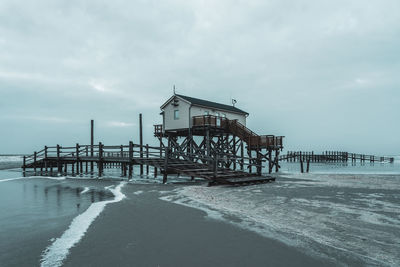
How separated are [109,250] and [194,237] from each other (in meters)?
1.85

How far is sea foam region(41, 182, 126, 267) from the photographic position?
5.03 meters

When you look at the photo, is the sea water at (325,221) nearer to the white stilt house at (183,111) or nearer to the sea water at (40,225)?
the sea water at (40,225)

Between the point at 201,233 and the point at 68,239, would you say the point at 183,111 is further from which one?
the point at 68,239

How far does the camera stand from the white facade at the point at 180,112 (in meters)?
31.3

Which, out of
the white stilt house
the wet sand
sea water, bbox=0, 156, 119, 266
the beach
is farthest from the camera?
the white stilt house

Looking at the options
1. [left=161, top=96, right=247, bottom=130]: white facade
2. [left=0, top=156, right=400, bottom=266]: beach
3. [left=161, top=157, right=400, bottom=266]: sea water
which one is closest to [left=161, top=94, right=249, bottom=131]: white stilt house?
[left=161, top=96, right=247, bottom=130]: white facade

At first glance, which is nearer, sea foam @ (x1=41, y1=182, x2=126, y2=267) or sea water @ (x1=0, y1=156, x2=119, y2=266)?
sea foam @ (x1=41, y1=182, x2=126, y2=267)

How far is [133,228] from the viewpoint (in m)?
7.16

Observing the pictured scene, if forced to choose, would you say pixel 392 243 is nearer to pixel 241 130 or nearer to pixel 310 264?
pixel 310 264

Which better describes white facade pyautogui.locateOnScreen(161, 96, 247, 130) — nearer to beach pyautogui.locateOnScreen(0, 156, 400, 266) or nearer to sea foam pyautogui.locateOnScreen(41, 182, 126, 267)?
beach pyautogui.locateOnScreen(0, 156, 400, 266)

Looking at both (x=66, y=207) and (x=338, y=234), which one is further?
(x=66, y=207)

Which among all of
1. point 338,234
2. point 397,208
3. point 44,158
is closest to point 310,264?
point 338,234

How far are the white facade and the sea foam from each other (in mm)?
22137

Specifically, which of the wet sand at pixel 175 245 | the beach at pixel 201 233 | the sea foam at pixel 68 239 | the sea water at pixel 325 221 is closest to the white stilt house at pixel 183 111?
the sea water at pixel 325 221
